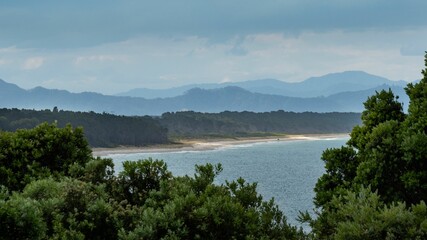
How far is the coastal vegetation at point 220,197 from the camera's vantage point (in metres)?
12.3

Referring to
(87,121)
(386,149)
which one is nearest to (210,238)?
(386,149)

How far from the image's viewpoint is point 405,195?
15.9m

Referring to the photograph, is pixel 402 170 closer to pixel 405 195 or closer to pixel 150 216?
pixel 405 195

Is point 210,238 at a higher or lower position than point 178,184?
lower

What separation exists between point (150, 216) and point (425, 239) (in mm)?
6044

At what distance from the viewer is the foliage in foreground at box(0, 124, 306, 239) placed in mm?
12570

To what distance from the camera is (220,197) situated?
1340 cm

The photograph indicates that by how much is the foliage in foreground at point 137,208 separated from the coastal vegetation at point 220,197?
0.08 ft

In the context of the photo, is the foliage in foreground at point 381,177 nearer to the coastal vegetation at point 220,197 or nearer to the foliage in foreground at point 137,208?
the coastal vegetation at point 220,197

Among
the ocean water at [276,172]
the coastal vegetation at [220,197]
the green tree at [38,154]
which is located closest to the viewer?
the coastal vegetation at [220,197]

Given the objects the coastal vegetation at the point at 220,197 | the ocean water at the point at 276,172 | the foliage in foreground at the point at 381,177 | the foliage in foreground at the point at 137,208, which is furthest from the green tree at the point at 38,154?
the ocean water at the point at 276,172

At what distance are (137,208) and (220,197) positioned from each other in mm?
2589

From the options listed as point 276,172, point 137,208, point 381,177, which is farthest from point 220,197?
point 276,172

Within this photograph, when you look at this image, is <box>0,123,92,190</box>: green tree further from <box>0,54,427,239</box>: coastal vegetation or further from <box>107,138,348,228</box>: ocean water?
<box>107,138,348,228</box>: ocean water
